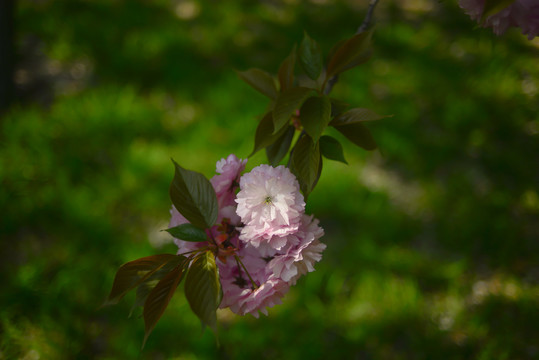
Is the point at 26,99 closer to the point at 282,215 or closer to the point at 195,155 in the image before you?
the point at 195,155

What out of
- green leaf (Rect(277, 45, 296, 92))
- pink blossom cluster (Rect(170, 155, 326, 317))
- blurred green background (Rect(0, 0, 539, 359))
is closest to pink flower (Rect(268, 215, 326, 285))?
pink blossom cluster (Rect(170, 155, 326, 317))

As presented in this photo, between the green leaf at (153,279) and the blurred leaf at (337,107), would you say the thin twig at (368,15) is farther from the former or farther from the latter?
the green leaf at (153,279)

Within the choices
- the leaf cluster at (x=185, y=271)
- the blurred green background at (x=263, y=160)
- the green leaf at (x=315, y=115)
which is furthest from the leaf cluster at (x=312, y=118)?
the blurred green background at (x=263, y=160)

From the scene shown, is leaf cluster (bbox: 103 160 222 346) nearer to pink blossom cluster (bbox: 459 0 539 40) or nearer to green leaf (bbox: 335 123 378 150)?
green leaf (bbox: 335 123 378 150)

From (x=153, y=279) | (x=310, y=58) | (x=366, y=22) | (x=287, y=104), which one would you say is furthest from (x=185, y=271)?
(x=366, y=22)

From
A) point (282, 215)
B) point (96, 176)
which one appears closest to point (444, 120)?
point (96, 176)

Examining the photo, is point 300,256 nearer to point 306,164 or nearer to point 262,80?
point 306,164
